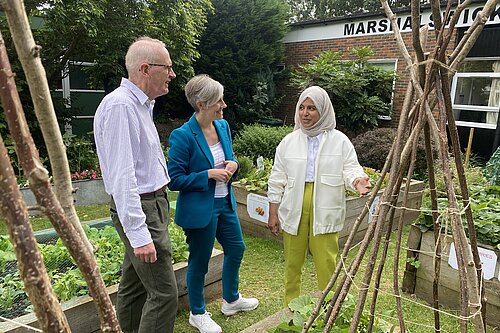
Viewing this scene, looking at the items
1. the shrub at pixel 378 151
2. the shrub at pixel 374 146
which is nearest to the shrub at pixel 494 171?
the shrub at pixel 378 151

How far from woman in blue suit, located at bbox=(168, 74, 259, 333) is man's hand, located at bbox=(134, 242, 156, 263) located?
0.67 m

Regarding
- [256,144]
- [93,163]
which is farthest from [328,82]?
[93,163]

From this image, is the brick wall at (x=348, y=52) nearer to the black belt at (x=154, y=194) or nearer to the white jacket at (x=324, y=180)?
the white jacket at (x=324, y=180)

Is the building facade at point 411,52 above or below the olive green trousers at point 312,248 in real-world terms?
above

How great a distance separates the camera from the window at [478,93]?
27.6ft

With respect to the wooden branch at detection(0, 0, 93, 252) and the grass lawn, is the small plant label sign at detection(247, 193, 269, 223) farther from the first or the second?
the wooden branch at detection(0, 0, 93, 252)

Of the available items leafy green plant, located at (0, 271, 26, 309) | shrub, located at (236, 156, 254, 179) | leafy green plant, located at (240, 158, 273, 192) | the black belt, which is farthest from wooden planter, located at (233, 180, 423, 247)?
leafy green plant, located at (0, 271, 26, 309)

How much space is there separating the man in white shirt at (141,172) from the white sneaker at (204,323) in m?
0.62

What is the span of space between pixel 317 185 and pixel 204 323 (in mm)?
1291

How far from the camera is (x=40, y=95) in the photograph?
59 cm

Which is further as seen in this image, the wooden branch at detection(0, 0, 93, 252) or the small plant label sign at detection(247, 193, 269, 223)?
the small plant label sign at detection(247, 193, 269, 223)

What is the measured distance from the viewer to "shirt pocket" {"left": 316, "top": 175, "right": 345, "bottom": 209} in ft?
8.79

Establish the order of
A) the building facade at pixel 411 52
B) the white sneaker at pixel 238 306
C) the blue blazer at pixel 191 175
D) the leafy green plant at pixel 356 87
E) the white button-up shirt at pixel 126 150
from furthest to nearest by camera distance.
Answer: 1. the leafy green plant at pixel 356 87
2. the building facade at pixel 411 52
3. the white sneaker at pixel 238 306
4. the blue blazer at pixel 191 175
5. the white button-up shirt at pixel 126 150

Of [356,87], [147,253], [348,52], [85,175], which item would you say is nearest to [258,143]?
[356,87]
